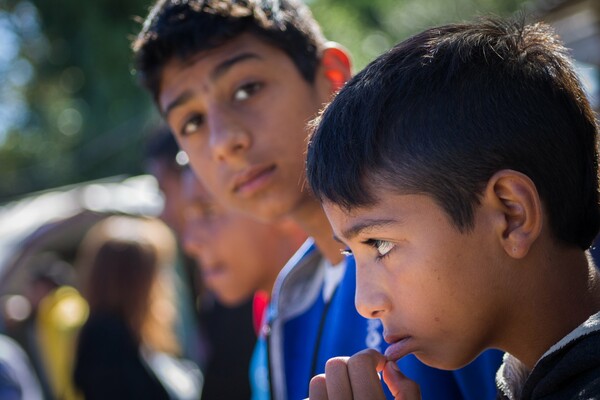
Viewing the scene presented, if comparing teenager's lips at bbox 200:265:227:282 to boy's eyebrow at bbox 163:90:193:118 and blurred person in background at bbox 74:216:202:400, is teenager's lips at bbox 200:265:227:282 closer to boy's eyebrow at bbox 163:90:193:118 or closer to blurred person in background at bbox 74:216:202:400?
blurred person in background at bbox 74:216:202:400

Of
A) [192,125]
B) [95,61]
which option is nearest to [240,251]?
[192,125]

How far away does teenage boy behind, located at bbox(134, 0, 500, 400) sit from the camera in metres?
2.29

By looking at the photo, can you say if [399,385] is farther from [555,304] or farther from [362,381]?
[555,304]

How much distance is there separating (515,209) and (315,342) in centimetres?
99

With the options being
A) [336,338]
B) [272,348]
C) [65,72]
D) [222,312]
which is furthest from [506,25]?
[65,72]

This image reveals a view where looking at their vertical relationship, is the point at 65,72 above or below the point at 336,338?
above

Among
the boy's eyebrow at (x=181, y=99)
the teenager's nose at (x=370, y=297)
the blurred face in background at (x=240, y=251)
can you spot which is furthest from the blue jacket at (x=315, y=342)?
the blurred face in background at (x=240, y=251)

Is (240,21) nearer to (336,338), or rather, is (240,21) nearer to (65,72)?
(336,338)

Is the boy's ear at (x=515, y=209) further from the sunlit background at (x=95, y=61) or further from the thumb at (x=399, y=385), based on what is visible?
the sunlit background at (x=95, y=61)

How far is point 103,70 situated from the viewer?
45.6 feet

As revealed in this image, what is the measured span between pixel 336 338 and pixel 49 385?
4463mm

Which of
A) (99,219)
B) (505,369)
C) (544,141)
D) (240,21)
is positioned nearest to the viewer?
(544,141)

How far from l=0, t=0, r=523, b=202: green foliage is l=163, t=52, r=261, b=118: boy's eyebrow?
9.31 meters

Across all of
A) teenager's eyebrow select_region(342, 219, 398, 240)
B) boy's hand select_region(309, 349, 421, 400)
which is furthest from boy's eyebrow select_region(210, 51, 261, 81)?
boy's hand select_region(309, 349, 421, 400)
